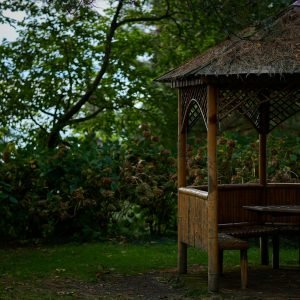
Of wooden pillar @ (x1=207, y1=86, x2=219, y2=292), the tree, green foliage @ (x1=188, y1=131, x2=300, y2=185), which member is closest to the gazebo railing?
wooden pillar @ (x1=207, y1=86, x2=219, y2=292)

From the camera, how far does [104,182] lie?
14898 mm

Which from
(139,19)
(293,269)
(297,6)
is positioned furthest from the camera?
(139,19)

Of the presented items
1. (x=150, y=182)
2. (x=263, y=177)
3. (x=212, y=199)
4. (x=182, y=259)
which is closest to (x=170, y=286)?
(x=182, y=259)

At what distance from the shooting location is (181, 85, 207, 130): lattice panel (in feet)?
34.2

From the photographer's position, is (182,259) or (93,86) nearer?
(182,259)

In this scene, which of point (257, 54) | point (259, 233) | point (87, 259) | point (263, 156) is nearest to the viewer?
point (257, 54)

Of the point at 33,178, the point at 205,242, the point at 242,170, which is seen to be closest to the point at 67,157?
the point at 33,178

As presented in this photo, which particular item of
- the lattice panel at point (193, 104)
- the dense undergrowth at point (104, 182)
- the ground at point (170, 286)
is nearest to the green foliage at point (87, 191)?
the dense undergrowth at point (104, 182)

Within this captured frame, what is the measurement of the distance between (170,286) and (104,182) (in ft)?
14.9

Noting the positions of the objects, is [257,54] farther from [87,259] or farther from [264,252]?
[87,259]

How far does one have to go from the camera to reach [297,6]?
36.9ft

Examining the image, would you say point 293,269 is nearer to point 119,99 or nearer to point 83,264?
point 83,264

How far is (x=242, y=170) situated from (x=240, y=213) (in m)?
2.85

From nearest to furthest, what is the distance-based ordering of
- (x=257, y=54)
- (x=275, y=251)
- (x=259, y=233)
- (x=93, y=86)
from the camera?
(x=257, y=54) → (x=259, y=233) → (x=275, y=251) → (x=93, y=86)
